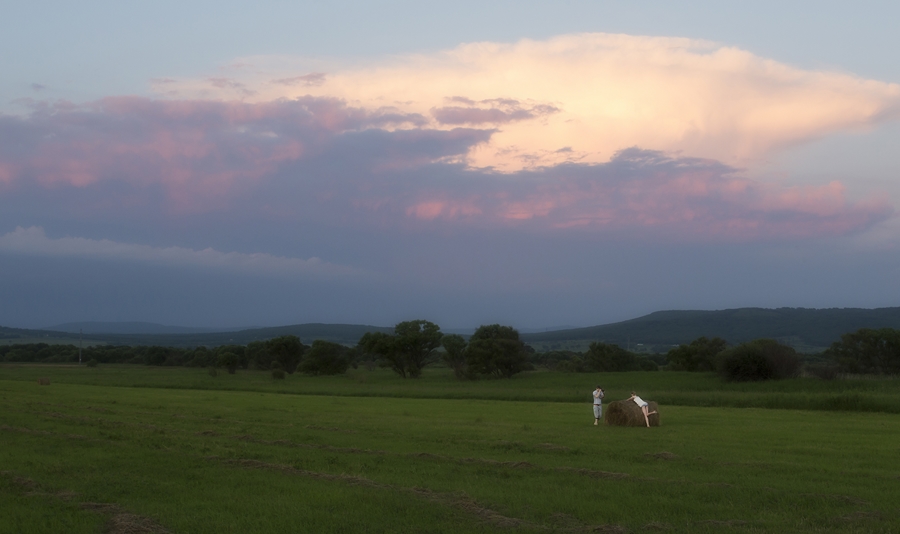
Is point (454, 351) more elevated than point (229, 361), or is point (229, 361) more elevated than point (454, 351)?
point (454, 351)

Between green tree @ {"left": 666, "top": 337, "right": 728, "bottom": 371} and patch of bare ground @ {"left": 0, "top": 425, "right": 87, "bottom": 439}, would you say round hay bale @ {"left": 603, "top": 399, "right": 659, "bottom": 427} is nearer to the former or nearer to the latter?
patch of bare ground @ {"left": 0, "top": 425, "right": 87, "bottom": 439}

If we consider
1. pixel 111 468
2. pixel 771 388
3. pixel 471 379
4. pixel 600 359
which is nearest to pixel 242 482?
pixel 111 468

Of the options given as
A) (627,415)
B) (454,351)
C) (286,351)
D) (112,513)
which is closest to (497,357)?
(454,351)

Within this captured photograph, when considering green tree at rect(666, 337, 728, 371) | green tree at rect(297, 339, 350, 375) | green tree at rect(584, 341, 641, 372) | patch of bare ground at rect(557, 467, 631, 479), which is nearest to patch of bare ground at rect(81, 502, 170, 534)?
patch of bare ground at rect(557, 467, 631, 479)

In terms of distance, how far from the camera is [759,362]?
208 ft

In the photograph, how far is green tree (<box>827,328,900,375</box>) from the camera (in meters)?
68.3

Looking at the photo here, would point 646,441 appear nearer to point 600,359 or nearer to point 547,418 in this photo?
point 547,418

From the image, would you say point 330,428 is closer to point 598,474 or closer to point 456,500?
point 598,474

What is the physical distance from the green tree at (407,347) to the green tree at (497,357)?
723cm

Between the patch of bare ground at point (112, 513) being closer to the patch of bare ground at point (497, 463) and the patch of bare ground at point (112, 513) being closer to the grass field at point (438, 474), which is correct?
the grass field at point (438, 474)

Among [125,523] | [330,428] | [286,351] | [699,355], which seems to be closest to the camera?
[125,523]

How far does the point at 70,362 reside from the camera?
435 feet

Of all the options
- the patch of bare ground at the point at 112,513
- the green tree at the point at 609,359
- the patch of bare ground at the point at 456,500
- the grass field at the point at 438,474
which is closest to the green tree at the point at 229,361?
the green tree at the point at 609,359

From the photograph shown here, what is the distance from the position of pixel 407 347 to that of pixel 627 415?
64422 mm
